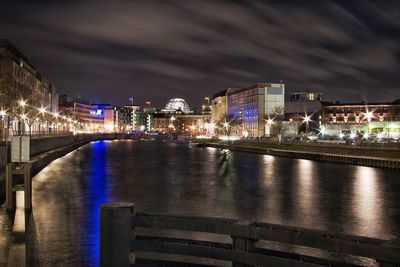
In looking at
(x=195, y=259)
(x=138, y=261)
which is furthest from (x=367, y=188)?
(x=138, y=261)

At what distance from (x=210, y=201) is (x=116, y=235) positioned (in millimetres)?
27101

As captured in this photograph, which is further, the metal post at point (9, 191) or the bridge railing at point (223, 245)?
the metal post at point (9, 191)

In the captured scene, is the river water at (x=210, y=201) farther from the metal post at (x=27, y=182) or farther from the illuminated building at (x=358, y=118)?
the illuminated building at (x=358, y=118)

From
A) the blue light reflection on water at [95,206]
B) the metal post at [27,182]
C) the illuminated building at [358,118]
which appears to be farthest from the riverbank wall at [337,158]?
the illuminated building at [358,118]

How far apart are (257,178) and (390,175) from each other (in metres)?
18.5

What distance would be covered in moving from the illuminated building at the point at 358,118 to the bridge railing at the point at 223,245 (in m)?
166

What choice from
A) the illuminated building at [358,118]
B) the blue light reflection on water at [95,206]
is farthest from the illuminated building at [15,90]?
the illuminated building at [358,118]

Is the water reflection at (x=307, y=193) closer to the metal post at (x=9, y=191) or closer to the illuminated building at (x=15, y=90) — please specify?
the metal post at (x=9, y=191)

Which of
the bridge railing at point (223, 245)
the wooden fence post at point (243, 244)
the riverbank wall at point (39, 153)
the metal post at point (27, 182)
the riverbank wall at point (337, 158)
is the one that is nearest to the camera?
the bridge railing at point (223, 245)

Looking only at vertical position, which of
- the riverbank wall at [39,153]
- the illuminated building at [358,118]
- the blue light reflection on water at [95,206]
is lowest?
the blue light reflection on water at [95,206]

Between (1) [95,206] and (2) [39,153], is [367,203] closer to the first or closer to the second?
(1) [95,206]

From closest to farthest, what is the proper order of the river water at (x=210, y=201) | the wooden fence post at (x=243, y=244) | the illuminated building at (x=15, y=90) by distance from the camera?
the wooden fence post at (x=243, y=244), the river water at (x=210, y=201), the illuminated building at (x=15, y=90)

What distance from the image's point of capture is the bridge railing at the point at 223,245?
753 centimetres

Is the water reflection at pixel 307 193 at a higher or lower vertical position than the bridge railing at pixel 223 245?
lower
